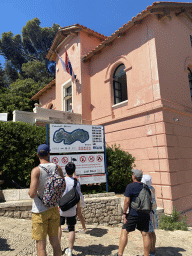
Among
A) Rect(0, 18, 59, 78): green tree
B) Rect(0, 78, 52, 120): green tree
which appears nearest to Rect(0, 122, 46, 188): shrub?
Rect(0, 78, 52, 120): green tree

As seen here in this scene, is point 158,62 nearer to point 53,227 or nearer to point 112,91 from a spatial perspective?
point 112,91

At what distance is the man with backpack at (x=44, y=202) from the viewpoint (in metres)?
2.45

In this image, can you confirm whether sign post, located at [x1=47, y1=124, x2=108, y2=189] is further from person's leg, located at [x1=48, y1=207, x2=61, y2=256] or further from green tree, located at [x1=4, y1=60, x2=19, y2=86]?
green tree, located at [x1=4, y1=60, x2=19, y2=86]

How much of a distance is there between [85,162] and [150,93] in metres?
4.10

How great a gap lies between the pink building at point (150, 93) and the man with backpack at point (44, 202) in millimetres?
5226

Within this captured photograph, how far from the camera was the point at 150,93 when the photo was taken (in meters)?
7.85

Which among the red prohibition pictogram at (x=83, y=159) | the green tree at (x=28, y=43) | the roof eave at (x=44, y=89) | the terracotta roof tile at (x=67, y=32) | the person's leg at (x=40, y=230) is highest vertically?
the green tree at (x=28, y=43)

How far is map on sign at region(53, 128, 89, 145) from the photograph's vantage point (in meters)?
6.22

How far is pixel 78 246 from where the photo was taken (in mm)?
3883

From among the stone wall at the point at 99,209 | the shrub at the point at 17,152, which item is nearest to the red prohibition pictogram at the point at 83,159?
the stone wall at the point at 99,209

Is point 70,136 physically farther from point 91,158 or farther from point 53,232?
point 53,232

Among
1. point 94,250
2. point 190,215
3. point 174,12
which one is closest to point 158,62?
point 174,12

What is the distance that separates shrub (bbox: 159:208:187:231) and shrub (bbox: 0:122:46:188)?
4.67 meters

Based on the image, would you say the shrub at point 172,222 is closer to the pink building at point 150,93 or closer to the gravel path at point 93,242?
the pink building at point 150,93
